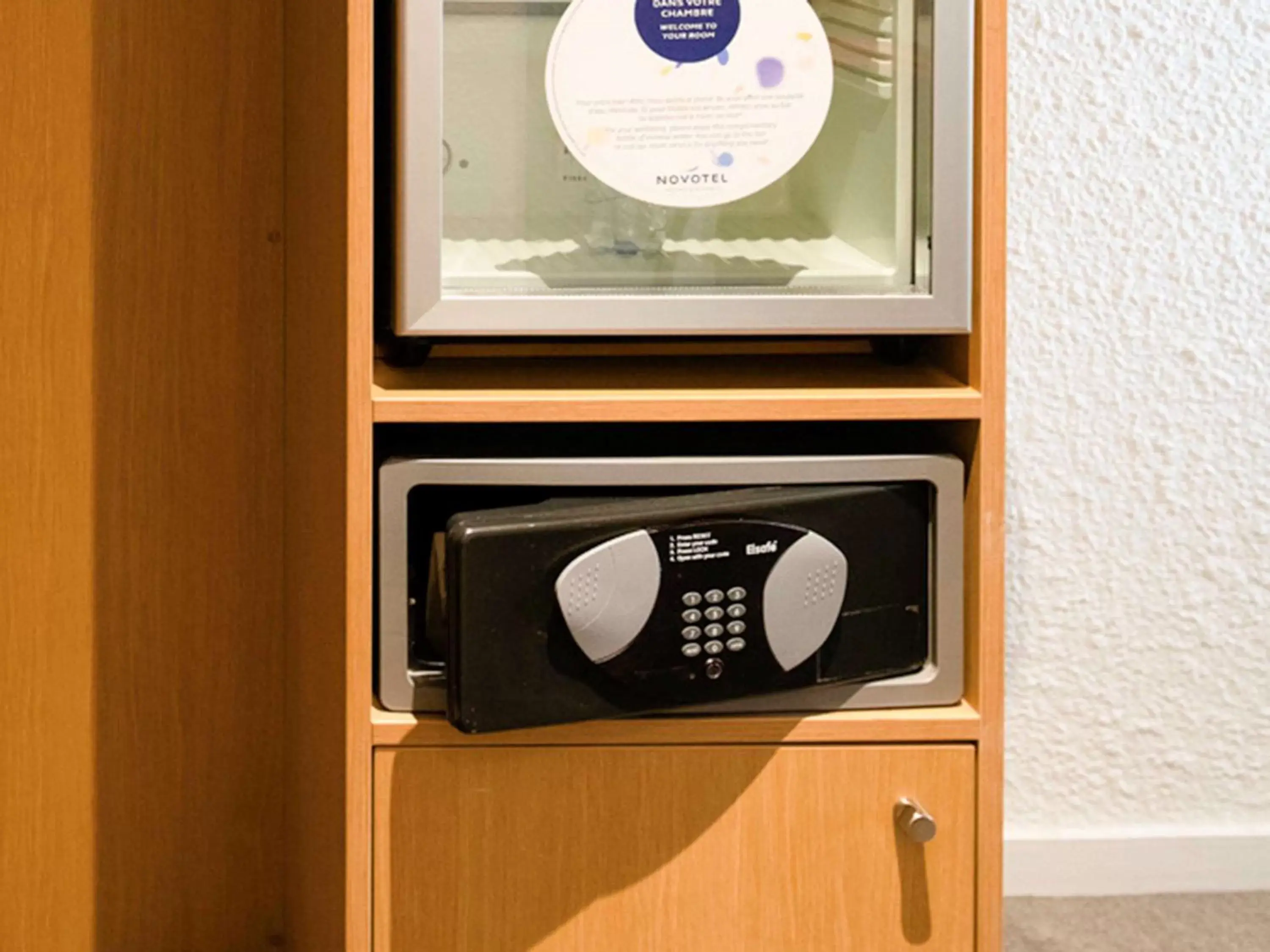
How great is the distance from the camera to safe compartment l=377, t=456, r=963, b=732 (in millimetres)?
792

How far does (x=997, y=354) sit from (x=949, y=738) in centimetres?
27

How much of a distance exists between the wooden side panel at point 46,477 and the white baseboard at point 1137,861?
921 mm

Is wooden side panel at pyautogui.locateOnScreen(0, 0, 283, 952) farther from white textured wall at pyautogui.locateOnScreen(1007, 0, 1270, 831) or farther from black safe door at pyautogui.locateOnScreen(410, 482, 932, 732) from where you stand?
white textured wall at pyautogui.locateOnScreen(1007, 0, 1270, 831)

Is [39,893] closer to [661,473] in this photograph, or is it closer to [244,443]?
[244,443]

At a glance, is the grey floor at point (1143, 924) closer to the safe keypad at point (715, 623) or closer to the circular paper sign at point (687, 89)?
the safe keypad at point (715, 623)

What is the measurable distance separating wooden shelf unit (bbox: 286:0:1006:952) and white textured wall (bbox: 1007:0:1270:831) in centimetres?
37

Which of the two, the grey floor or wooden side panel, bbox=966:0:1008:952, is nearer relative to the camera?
wooden side panel, bbox=966:0:1008:952

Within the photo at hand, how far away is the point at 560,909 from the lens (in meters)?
0.89

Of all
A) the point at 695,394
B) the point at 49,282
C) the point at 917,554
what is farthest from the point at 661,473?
the point at 49,282

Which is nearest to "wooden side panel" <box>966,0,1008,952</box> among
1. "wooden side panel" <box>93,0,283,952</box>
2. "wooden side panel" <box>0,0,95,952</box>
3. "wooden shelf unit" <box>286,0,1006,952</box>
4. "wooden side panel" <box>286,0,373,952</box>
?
"wooden shelf unit" <box>286,0,1006,952</box>

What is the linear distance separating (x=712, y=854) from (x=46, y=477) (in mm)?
687

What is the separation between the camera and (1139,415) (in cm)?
131

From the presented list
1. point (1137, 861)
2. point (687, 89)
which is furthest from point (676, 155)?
point (1137, 861)

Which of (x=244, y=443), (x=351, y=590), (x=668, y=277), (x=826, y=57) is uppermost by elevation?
(x=826, y=57)
